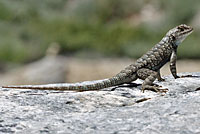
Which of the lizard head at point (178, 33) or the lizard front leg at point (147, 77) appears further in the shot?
the lizard head at point (178, 33)

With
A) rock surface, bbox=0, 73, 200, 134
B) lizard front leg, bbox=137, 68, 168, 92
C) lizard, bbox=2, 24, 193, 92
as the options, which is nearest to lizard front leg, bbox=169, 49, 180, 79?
lizard, bbox=2, 24, 193, 92

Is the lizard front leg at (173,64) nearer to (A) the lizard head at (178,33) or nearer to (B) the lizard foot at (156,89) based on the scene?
(A) the lizard head at (178,33)

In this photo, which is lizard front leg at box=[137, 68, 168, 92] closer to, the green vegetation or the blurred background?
the blurred background

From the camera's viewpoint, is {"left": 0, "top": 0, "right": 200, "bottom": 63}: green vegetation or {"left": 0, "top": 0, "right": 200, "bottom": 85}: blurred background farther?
{"left": 0, "top": 0, "right": 200, "bottom": 63}: green vegetation

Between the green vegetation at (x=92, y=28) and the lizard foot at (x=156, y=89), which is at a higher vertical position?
the green vegetation at (x=92, y=28)

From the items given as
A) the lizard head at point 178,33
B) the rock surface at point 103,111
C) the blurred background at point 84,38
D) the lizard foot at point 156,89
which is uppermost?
the blurred background at point 84,38

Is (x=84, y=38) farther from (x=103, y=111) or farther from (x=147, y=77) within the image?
(x=103, y=111)

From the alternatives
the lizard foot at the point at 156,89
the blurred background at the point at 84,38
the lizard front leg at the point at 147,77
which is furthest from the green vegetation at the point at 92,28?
the lizard foot at the point at 156,89
